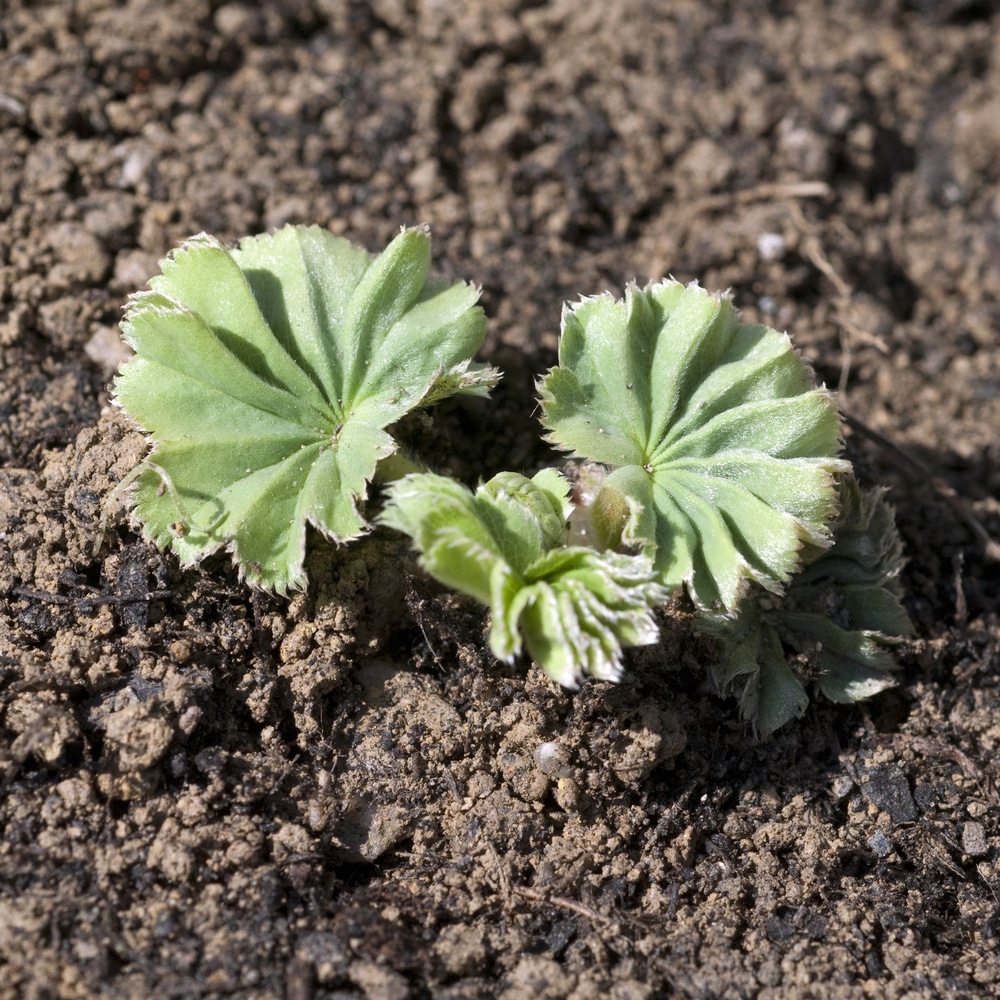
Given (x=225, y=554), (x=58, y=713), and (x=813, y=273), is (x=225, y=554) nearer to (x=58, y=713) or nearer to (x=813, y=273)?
(x=58, y=713)

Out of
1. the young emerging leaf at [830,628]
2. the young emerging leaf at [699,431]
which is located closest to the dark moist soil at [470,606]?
the young emerging leaf at [830,628]

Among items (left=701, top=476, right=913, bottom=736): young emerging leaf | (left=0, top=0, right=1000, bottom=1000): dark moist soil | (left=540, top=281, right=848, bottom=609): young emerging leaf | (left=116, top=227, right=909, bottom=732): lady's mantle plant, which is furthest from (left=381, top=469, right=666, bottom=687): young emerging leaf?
(left=701, top=476, right=913, bottom=736): young emerging leaf

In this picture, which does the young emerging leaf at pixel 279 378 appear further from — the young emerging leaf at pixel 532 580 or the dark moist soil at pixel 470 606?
the young emerging leaf at pixel 532 580

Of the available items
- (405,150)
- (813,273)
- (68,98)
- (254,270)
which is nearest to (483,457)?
(254,270)

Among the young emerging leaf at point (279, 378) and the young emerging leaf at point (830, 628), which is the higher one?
the young emerging leaf at point (279, 378)

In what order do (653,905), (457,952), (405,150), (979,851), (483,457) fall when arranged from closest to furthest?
(457,952) → (653,905) → (979,851) → (483,457) → (405,150)

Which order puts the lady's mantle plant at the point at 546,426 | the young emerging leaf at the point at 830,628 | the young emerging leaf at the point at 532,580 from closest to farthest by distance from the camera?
the young emerging leaf at the point at 532,580 → the lady's mantle plant at the point at 546,426 → the young emerging leaf at the point at 830,628

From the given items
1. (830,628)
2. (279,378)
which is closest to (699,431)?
(830,628)
